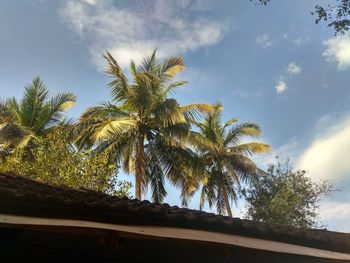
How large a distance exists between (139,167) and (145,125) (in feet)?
6.51

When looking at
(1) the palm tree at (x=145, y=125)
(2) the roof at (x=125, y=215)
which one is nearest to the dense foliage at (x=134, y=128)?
(1) the palm tree at (x=145, y=125)

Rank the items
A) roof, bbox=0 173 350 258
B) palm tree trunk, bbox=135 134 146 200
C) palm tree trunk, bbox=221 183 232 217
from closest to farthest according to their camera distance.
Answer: roof, bbox=0 173 350 258 < palm tree trunk, bbox=135 134 146 200 < palm tree trunk, bbox=221 183 232 217

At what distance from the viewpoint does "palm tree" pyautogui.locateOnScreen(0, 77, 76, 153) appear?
18219mm

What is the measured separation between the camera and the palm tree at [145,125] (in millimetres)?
17281

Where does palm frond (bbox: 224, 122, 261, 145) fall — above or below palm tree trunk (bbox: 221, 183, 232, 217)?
above

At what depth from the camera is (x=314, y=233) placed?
502 centimetres

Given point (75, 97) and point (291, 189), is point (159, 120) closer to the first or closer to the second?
point (75, 97)

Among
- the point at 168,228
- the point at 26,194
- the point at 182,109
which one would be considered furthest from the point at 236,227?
the point at 182,109

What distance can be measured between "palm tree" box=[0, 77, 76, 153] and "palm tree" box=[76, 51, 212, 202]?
249 cm

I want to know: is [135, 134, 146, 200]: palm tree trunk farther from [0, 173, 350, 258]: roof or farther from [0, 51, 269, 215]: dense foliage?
[0, 173, 350, 258]: roof

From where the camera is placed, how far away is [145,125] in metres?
18.0

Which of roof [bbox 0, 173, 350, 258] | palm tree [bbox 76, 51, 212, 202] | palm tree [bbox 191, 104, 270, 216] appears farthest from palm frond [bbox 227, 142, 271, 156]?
roof [bbox 0, 173, 350, 258]

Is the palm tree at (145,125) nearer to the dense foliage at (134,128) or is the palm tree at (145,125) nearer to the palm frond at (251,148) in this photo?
the dense foliage at (134,128)

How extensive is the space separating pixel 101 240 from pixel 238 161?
19267 millimetres
